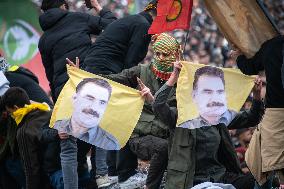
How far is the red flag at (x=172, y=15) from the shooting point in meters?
7.20

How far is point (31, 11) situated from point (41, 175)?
900 centimetres

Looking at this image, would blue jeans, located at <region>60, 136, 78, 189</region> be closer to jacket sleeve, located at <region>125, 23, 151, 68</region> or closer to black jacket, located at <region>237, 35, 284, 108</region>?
jacket sleeve, located at <region>125, 23, 151, 68</region>

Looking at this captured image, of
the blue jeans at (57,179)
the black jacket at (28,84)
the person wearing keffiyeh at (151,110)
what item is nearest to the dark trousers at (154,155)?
the person wearing keffiyeh at (151,110)

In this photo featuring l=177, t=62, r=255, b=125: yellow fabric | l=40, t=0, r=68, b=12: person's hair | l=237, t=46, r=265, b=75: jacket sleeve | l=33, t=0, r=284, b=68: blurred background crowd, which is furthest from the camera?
l=33, t=0, r=284, b=68: blurred background crowd

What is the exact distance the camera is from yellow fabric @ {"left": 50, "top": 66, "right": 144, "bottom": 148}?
754 cm

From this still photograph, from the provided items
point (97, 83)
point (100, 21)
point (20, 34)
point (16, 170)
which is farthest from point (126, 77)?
point (20, 34)

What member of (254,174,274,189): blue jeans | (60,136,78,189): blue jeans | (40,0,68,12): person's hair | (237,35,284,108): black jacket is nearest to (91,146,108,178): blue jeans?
(60,136,78,189): blue jeans

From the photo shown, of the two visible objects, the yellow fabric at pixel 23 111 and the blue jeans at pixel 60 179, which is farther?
the yellow fabric at pixel 23 111

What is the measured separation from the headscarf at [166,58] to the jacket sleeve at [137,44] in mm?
549

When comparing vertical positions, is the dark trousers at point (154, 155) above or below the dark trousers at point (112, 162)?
above

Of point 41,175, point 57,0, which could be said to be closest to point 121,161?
point 41,175

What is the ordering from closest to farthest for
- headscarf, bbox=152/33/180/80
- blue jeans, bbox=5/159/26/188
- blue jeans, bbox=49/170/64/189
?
headscarf, bbox=152/33/180/80
blue jeans, bbox=49/170/64/189
blue jeans, bbox=5/159/26/188

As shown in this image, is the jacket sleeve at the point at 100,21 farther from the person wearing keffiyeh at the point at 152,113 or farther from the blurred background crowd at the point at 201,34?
the blurred background crowd at the point at 201,34

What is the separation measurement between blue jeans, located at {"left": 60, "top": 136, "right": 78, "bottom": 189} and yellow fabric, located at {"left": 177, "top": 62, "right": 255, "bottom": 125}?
48.6 inches
